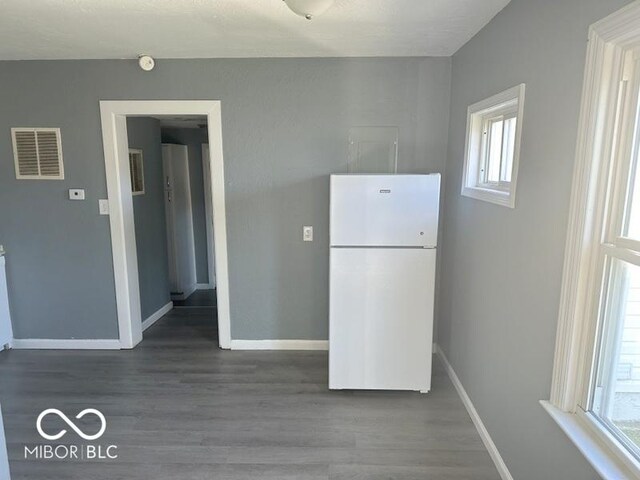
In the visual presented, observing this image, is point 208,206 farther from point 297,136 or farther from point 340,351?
point 340,351

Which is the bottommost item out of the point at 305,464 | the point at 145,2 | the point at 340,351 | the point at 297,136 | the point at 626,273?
the point at 305,464

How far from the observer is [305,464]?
85.0 inches

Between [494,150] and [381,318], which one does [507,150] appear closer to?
[494,150]

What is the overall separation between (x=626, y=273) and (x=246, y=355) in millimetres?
2814

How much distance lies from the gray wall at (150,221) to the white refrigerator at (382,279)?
2215mm

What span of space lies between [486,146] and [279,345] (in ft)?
7.61

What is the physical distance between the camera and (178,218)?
505 centimetres

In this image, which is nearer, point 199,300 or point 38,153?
point 38,153

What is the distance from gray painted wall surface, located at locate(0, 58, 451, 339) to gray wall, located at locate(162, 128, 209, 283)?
191 cm

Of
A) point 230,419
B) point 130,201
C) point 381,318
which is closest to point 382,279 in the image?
point 381,318

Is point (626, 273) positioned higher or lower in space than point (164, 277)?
higher

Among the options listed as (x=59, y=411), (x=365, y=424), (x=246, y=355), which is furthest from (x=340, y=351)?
(x=59, y=411)

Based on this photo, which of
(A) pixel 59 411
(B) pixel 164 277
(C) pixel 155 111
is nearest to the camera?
(A) pixel 59 411

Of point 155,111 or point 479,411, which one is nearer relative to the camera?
point 479,411
